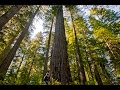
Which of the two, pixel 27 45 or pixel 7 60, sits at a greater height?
pixel 7 60

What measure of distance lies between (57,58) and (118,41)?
33.6 feet

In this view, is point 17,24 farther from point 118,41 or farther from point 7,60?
point 118,41

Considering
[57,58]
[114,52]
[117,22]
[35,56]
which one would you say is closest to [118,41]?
[114,52]

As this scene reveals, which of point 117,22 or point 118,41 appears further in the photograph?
point 117,22

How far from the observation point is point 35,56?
2467 centimetres

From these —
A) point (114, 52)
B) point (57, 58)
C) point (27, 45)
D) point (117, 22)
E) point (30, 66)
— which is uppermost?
point (57, 58)

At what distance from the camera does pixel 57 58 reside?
7.87m

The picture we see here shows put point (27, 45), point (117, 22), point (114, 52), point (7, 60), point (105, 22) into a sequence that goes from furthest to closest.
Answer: point (27, 45) → point (105, 22) → point (117, 22) → point (114, 52) → point (7, 60)

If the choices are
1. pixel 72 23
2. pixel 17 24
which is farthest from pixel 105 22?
pixel 17 24

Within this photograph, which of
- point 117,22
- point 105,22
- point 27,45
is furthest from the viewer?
point 27,45
